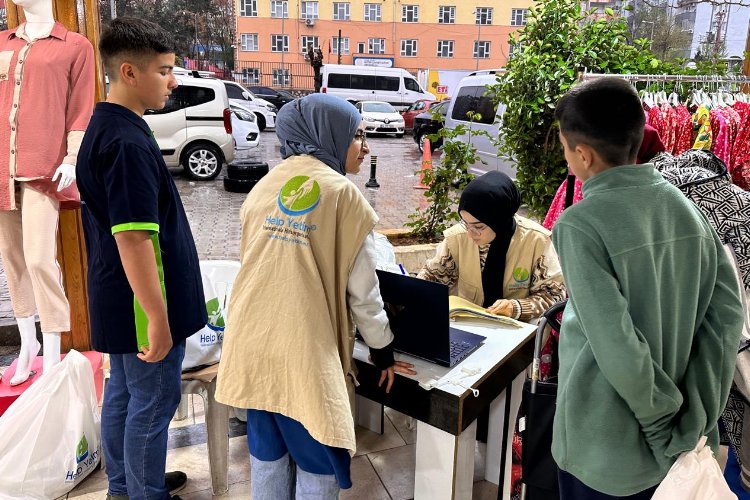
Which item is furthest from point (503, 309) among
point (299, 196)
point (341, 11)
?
point (341, 11)

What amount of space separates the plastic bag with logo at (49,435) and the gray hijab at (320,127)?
1242 mm

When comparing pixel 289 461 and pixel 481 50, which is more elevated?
pixel 481 50

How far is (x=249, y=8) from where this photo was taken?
15.6 m

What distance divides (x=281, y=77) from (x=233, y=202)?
39.5 ft

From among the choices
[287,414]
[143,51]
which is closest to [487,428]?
[287,414]

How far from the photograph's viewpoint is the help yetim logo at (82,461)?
2.04 m

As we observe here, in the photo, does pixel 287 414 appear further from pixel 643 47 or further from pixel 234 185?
pixel 234 185

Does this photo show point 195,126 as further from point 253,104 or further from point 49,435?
point 49,435

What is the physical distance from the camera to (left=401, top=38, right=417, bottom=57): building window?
19312 millimetres

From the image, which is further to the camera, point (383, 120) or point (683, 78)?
point (383, 120)

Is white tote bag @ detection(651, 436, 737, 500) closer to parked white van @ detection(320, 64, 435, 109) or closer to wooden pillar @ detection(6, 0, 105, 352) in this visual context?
wooden pillar @ detection(6, 0, 105, 352)

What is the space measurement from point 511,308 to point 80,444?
61.6 inches

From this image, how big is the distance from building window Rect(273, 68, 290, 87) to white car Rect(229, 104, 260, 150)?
8986 mm

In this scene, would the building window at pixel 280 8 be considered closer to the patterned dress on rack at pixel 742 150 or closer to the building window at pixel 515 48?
the building window at pixel 515 48
